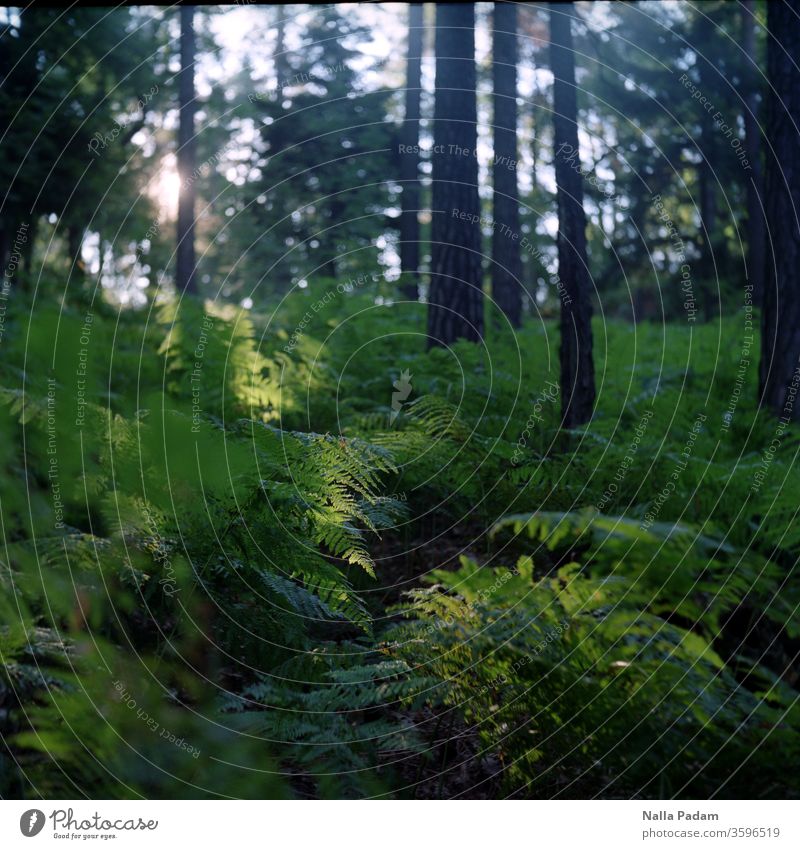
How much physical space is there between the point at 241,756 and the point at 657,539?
1.36 meters

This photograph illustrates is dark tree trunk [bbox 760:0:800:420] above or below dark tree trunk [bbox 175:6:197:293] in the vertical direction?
below

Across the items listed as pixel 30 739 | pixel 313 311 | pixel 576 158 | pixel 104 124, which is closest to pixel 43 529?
pixel 30 739

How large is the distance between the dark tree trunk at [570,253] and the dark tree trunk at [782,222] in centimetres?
119

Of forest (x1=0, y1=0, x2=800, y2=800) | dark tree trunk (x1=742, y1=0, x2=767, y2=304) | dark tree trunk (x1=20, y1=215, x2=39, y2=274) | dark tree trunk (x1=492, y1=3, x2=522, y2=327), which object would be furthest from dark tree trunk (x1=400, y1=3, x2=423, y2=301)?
dark tree trunk (x1=20, y1=215, x2=39, y2=274)

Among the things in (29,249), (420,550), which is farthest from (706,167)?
(420,550)

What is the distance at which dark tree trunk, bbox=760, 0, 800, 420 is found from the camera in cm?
465

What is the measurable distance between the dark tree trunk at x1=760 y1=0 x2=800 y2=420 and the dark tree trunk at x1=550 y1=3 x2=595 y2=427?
3.91 feet

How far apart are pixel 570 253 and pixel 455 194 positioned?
6.50 feet

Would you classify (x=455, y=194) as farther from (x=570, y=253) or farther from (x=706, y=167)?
(x=706, y=167)

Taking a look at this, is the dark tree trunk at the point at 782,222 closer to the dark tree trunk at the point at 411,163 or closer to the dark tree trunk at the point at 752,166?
the dark tree trunk at the point at 752,166

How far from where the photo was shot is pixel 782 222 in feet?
16.5

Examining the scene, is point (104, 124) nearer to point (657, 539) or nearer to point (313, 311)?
point (313, 311)

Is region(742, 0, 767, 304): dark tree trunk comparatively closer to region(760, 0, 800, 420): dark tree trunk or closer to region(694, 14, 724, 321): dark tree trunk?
region(694, 14, 724, 321): dark tree trunk

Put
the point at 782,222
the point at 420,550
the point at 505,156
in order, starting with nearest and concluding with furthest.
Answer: the point at 420,550 < the point at 782,222 < the point at 505,156
